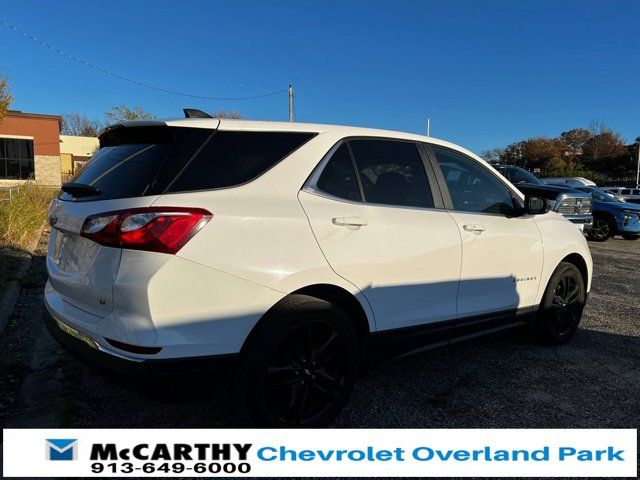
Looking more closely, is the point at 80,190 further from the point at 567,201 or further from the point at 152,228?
the point at 567,201

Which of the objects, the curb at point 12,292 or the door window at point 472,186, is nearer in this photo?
the door window at point 472,186

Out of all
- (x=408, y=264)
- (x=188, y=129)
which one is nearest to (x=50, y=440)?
(x=188, y=129)

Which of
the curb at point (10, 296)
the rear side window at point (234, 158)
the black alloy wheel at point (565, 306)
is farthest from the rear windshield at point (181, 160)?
the black alloy wheel at point (565, 306)

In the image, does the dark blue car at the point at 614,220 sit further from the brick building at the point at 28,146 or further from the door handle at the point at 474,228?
the brick building at the point at 28,146

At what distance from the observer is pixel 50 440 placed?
8.25ft

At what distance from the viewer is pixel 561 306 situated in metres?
4.44

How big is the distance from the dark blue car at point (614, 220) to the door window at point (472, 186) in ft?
34.9

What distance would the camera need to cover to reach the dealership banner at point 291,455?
8.05ft

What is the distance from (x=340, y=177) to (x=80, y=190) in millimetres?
1480

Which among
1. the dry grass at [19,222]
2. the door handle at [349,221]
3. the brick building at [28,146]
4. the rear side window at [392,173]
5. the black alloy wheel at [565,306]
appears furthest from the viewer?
the brick building at [28,146]

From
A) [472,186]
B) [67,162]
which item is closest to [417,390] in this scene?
[472,186]

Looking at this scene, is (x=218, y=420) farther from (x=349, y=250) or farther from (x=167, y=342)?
(x=349, y=250)

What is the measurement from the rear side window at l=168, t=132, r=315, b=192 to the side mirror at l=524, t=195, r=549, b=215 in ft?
7.21

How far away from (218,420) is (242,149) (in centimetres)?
167
